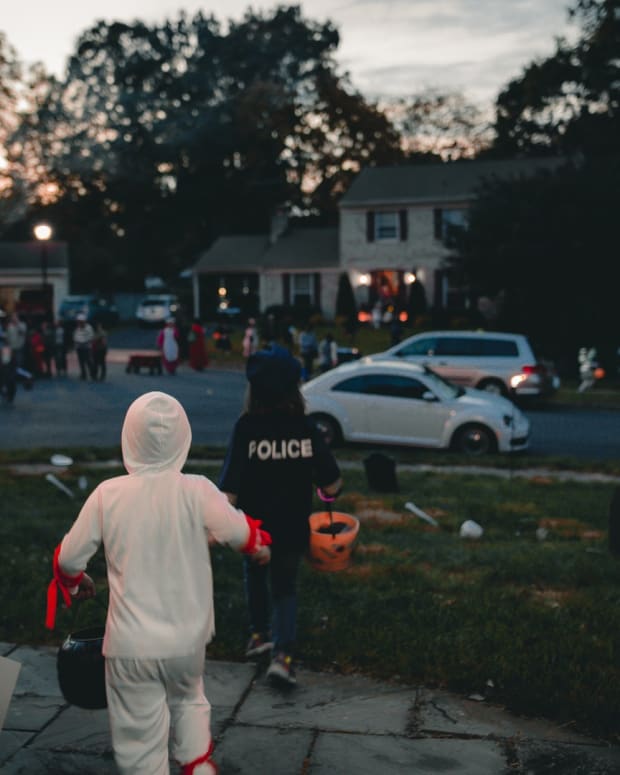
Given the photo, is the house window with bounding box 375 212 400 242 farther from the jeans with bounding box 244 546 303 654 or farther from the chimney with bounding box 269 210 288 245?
the jeans with bounding box 244 546 303 654

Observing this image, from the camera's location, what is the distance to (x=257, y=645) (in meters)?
5.88

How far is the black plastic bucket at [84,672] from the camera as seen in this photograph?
4102mm

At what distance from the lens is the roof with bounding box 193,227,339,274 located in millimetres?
50719

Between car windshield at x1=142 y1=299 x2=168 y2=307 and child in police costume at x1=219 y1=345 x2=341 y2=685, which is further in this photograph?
car windshield at x1=142 y1=299 x2=168 y2=307

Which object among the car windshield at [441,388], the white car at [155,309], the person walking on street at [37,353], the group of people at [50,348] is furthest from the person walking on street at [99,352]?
the white car at [155,309]

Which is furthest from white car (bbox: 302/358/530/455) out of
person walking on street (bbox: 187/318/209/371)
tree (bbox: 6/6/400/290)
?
tree (bbox: 6/6/400/290)

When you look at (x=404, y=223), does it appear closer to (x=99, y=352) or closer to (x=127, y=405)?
(x=99, y=352)

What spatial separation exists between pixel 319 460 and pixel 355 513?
487 centimetres

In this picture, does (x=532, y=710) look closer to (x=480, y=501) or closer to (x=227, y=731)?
(x=227, y=731)

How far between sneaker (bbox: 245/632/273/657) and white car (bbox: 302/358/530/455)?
988 cm

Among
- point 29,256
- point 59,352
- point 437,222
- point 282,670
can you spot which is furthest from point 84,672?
point 29,256

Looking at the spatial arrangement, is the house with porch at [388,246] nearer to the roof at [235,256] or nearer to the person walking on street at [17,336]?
the roof at [235,256]

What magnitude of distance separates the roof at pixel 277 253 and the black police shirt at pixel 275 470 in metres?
44.4

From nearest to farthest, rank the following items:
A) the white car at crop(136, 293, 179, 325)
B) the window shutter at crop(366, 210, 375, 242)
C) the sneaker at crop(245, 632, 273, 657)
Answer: the sneaker at crop(245, 632, 273, 657) < the window shutter at crop(366, 210, 375, 242) < the white car at crop(136, 293, 179, 325)
